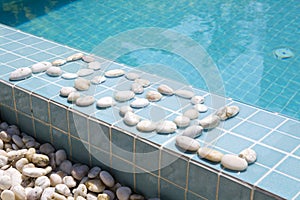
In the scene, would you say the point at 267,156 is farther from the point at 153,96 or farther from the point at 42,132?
the point at 42,132

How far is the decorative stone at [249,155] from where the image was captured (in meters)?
1.89

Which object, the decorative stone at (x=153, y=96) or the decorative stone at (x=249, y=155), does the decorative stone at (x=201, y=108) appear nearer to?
the decorative stone at (x=153, y=96)

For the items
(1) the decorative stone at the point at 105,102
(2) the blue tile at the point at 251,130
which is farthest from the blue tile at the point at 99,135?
(2) the blue tile at the point at 251,130

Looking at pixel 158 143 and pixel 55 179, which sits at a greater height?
pixel 158 143

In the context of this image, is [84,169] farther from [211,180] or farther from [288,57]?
[288,57]

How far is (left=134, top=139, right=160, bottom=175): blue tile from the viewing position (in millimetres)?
2047

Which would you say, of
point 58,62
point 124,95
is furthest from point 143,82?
point 58,62

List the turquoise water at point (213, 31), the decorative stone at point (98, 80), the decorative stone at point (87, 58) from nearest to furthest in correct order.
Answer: the decorative stone at point (98, 80)
the decorative stone at point (87, 58)
the turquoise water at point (213, 31)

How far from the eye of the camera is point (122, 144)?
7.10ft

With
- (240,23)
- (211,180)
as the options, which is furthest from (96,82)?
(240,23)

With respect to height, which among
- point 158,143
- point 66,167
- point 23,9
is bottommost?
point 23,9

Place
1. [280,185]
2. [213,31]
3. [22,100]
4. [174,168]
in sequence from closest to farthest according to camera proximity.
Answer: [280,185] < [174,168] < [22,100] < [213,31]

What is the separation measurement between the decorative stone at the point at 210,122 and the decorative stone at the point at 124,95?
1.30 ft

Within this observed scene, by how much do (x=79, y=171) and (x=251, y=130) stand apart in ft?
2.65
